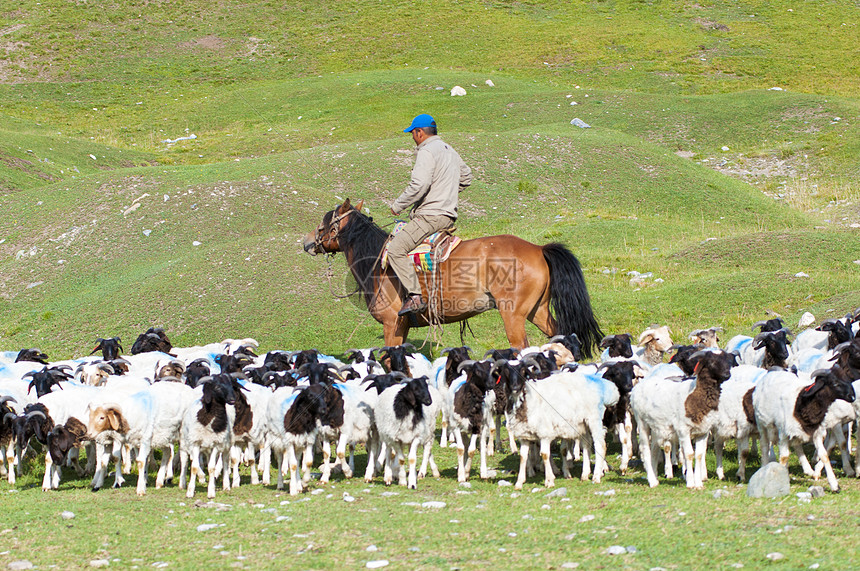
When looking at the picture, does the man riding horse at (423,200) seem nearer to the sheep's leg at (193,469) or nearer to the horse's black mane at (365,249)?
the horse's black mane at (365,249)

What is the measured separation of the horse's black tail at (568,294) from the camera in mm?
15562

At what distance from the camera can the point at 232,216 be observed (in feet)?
88.0

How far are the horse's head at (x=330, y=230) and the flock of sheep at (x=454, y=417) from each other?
4.44m

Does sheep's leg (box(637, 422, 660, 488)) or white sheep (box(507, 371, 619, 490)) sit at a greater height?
white sheep (box(507, 371, 619, 490))

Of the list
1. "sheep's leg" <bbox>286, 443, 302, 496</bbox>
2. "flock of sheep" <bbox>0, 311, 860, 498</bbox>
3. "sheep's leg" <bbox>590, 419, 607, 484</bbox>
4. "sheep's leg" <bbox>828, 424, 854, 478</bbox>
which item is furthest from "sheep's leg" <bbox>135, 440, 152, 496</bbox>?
"sheep's leg" <bbox>828, 424, 854, 478</bbox>

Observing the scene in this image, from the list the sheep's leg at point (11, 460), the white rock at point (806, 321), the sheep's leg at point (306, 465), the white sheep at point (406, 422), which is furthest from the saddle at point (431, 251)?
the white rock at point (806, 321)

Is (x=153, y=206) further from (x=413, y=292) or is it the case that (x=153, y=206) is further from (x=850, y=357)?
(x=850, y=357)

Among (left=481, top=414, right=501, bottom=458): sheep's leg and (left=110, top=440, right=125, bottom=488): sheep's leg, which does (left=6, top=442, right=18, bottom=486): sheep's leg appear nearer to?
(left=110, top=440, right=125, bottom=488): sheep's leg

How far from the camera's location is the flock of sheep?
10.5 metres

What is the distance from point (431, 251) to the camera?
15.6 meters

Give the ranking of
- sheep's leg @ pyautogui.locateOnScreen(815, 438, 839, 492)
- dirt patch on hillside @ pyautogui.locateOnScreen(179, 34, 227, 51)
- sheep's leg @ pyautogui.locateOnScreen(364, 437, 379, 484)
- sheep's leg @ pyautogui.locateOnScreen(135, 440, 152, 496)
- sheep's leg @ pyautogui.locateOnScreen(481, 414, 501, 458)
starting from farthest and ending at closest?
dirt patch on hillside @ pyautogui.locateOnScreen(179, 34, 227, 51) < sheep's leg @ pyautogui.locateOnScreen(481, 414, 501, 458) < sheep's leg @ pyautogui.locateOnScreen(364, 437, 379, 484) < sheep's leg @ pyautogui.locateOnScreen(135, 440, 152, 496) < sheep's leg @ pyautogui.locateOnScreen(815, 438, 839, 492)

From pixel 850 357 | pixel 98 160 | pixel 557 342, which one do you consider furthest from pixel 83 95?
pixel 850 357

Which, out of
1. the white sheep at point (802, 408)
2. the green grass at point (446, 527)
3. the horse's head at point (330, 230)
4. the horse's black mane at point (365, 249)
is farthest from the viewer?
the horse's head at point (330, 230)

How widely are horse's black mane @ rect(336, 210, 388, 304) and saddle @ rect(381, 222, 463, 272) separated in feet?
1.81
